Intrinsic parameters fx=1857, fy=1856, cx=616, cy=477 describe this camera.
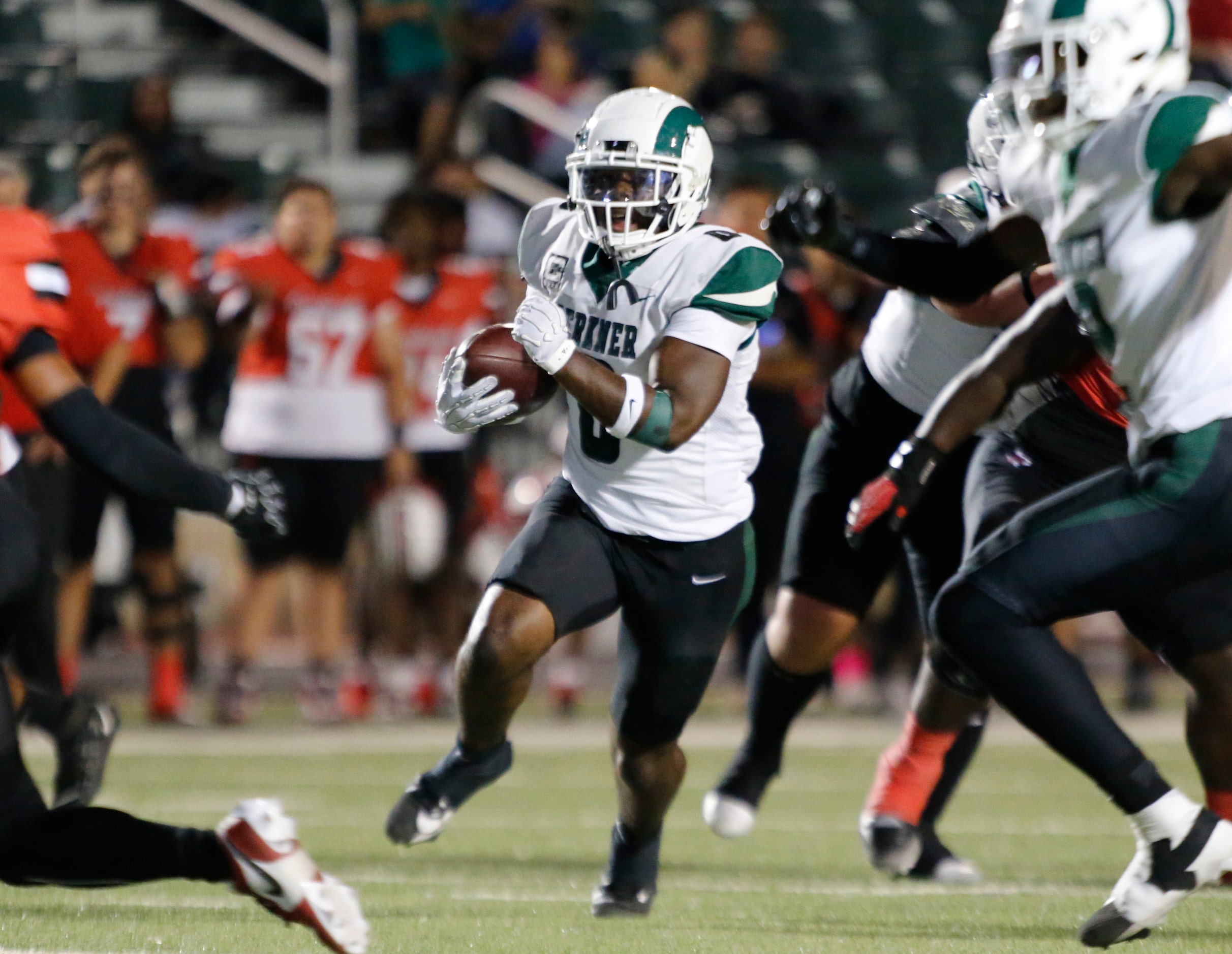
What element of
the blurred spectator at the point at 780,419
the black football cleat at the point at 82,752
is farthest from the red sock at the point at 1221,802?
the blurred spectator at the point at 780,419

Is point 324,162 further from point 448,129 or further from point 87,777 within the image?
point 87,777

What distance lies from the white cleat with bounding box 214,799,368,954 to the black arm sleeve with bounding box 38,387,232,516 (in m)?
0.55

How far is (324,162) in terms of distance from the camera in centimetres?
1024

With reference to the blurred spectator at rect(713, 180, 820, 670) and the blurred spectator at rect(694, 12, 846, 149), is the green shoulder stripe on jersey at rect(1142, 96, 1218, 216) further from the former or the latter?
the blurred spectator at rect(694, 12, 846, 149)

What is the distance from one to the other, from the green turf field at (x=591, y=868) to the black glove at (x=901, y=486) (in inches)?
28.6

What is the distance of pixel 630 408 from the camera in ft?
10.9

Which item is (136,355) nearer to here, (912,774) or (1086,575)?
(912,774)

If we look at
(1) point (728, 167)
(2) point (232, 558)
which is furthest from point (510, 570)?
(1) point (728, 167)

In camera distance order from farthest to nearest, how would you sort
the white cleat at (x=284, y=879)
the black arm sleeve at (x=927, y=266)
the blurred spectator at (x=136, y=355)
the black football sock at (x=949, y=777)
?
1. the blurred spectator at (x=136, y=355)
2. the black football sock at (x=949, y=777)
3. the black arm sleeve at (x=927, y=266)
4. the white cleat at (x=284, y=879)

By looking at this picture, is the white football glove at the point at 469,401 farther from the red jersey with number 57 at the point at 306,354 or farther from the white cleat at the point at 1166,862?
the red jersey with number 57 at the point at 306,354

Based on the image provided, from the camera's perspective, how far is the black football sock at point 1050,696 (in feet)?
9.45

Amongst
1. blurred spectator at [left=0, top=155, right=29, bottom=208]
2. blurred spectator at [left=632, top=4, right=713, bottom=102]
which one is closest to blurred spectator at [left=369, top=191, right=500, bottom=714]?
blurred spectator at [left=0, top=155, right=29, bottom=208]

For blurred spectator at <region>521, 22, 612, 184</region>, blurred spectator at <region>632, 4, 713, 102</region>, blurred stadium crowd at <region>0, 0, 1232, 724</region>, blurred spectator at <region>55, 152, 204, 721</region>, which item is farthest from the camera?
blurred spectator at <region>521, 22, 612, 184</region>

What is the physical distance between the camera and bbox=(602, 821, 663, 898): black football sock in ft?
11.8
